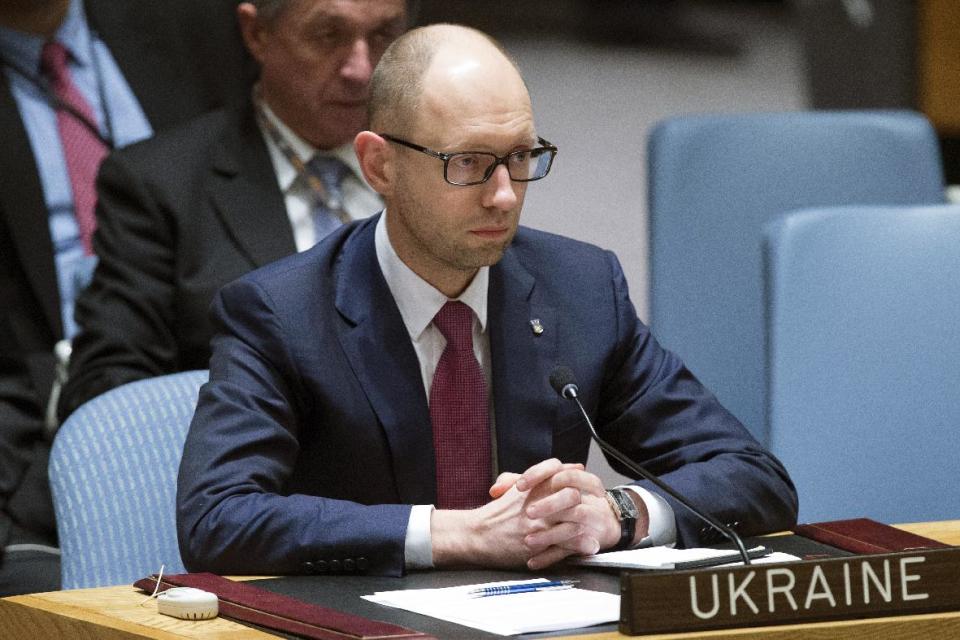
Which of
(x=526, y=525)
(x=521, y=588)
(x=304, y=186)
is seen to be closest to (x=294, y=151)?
(x=304, y=186)

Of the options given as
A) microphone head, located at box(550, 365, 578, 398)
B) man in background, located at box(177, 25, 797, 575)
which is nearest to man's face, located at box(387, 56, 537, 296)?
man in background, located at box(177, 25, 797, 575)

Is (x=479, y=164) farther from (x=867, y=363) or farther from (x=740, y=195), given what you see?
(x=740, y=195)

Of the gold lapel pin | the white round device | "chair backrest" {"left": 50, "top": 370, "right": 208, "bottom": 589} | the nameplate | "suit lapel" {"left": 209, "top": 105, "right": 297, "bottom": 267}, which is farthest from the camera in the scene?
"suit lapel" {"left": 209, "top": 105, "right": 297, "bottom": 267}

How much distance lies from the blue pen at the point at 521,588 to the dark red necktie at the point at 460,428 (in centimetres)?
43

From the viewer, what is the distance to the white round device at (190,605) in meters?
1.69

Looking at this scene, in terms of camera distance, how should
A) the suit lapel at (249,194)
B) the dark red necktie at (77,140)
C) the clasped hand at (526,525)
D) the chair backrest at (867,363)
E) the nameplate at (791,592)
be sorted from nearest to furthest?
the nameplate at (791,592), the clasped hand at (526,525), the chair backrest at (867,363), the suit lapel at (249,194), the dark red necktie at (77,140)

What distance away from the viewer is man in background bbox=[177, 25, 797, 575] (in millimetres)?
2096

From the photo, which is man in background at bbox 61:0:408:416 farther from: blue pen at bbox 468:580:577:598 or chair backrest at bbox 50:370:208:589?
blue pen at bbox 468:580:577:598

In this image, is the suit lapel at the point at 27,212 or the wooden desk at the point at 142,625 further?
the suit lapel at the point at 27,212

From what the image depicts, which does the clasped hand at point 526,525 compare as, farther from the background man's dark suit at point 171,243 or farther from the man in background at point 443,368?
the background man's dark suit at point 171,243

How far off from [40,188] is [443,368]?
1338mm

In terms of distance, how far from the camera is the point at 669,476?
2.17m

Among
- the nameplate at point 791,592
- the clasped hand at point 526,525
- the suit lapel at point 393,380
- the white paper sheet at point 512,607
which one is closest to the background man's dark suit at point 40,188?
the suit lapel at point 393,380

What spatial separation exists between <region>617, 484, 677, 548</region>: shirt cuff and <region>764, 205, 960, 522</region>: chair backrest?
505mm
